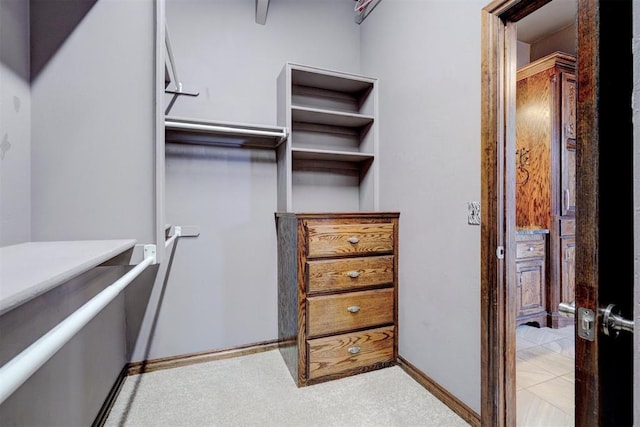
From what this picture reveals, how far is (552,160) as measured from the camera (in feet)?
9.12

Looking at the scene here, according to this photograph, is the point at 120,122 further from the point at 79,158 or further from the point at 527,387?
the point at 527,387

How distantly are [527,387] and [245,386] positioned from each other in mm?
1764

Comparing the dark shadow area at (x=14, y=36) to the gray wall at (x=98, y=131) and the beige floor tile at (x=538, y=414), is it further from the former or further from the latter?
the beige floor tile at (x=538, y=414)

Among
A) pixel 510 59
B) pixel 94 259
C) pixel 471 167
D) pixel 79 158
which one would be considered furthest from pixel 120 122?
pixel 510 59

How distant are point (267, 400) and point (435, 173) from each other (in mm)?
1654

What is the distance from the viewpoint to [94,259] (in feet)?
2.49

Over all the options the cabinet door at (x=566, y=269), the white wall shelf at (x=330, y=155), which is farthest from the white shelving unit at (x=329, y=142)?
the cabinet door at (x=566, y=269)

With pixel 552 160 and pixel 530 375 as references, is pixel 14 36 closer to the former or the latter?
pixel 530 375

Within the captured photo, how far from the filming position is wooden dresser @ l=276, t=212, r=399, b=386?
6.16ft

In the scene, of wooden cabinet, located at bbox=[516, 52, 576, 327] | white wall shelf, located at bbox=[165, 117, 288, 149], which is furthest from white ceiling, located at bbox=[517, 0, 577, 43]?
white wall shelf, located at bbox=[165, 117, 288, 149]

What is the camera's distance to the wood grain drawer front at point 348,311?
189cm

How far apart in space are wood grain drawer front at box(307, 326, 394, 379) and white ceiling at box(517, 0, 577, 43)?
2.98 meters

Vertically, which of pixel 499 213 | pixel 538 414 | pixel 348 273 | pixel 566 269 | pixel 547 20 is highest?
pixel 547 20

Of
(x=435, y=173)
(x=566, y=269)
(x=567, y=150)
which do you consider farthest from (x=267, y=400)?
(x=567, y=150)
